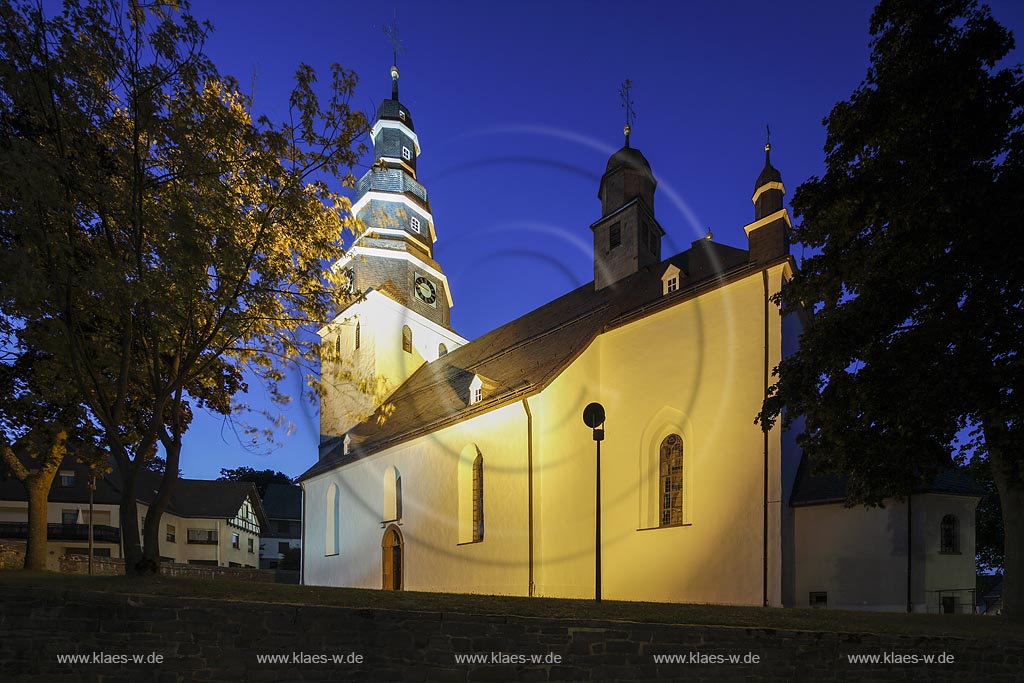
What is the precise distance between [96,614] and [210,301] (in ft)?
20.0

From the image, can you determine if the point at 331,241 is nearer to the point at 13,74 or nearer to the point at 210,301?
the point at 210,301

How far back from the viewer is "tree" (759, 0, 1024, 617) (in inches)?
475

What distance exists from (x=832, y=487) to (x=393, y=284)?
2580cm

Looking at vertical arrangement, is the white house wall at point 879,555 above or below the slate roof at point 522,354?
below

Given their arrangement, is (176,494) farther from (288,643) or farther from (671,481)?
(288,643)

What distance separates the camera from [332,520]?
3403 centimetres

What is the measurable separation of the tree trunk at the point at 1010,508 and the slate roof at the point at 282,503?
233 feet

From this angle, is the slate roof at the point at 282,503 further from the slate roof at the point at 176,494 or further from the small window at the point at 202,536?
the small window at the point at 202,536

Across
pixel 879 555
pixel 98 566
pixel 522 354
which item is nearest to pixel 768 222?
pixel 879 555

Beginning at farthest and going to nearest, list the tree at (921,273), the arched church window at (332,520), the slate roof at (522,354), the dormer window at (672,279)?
the arched church window at (332,520)
the slate roof at (522,354)
the dormer window at (672,279)
the tree at (921,273)

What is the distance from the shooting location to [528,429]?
21766 mm

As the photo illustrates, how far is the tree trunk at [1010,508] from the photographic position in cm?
1223

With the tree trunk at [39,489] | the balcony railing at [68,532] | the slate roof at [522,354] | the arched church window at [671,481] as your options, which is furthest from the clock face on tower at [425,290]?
the balcony railing at [68,532]

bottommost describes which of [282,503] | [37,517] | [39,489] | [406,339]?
[282,503]
